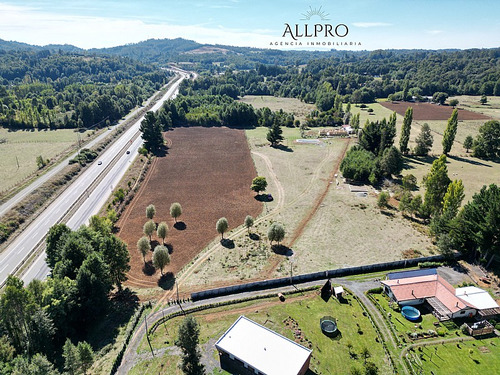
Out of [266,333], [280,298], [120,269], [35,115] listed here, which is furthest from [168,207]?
[35,115]

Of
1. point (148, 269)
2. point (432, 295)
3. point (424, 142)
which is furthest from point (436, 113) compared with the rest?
point (148, 269)

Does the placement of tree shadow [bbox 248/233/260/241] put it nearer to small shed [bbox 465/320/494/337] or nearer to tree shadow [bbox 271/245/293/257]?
tree shadow [bbox 271/245/293/257]

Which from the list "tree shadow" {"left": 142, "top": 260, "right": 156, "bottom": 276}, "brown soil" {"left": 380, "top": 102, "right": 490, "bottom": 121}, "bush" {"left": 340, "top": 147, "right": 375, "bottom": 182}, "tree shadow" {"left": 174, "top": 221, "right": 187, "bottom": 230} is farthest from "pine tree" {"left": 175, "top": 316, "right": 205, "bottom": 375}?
"brown soil" {"left": 380, "top": 102, "right": 490, "bottom": 121}

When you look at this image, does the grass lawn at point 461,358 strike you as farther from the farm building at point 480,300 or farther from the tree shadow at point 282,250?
the tree shadow at point 282,250

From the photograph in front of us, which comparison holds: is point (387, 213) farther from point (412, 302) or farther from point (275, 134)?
point (275, 134)

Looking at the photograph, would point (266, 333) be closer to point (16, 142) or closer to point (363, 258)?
point (363, 258)

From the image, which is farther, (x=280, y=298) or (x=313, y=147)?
(x=313, y=147)
